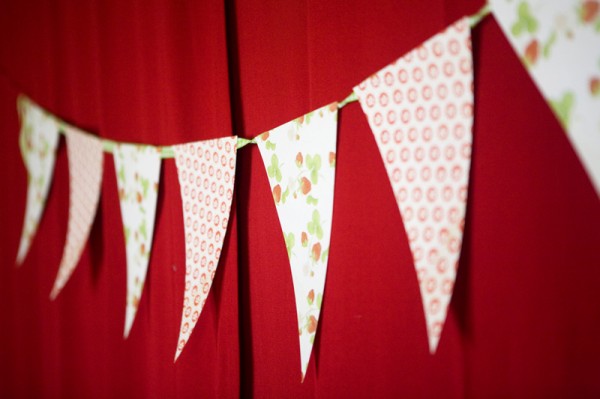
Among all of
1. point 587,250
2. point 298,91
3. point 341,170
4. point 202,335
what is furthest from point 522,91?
point 202,335

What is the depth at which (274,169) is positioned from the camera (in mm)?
1312

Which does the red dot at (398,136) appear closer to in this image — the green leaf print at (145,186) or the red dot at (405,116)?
the red dot at (405,116)

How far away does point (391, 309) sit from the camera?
3.90 ft

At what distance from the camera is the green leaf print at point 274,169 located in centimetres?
130

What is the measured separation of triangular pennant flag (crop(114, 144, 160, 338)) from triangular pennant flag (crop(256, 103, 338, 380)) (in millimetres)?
503

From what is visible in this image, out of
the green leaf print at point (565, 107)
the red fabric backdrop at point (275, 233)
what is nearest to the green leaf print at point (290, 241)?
the red fabric backdrop at point (275, 233)

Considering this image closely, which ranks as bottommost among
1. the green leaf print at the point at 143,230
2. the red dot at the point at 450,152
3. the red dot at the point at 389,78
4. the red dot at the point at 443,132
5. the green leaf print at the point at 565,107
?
the green leaf print at the point at 565,107

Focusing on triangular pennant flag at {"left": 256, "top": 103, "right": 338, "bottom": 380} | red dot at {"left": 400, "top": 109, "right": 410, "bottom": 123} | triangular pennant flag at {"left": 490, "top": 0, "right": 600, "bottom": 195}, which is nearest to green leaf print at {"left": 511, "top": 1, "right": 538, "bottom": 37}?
triangular pennant flag at {"left": 490, "top": 0, "right": 600, "bottom": 195}

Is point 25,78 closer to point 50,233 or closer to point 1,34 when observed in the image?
point 1,34

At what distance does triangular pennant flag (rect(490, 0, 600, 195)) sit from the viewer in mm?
806

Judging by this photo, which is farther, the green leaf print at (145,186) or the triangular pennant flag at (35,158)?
the triangular pennant flag at (35,158)

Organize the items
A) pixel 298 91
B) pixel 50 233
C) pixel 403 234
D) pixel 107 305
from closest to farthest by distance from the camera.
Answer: pixel 403 234, pixel 298 91, pixel 107 305, pixel 50 233

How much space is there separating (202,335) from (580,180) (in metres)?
1.13

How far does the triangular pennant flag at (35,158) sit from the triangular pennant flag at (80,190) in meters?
0.14
